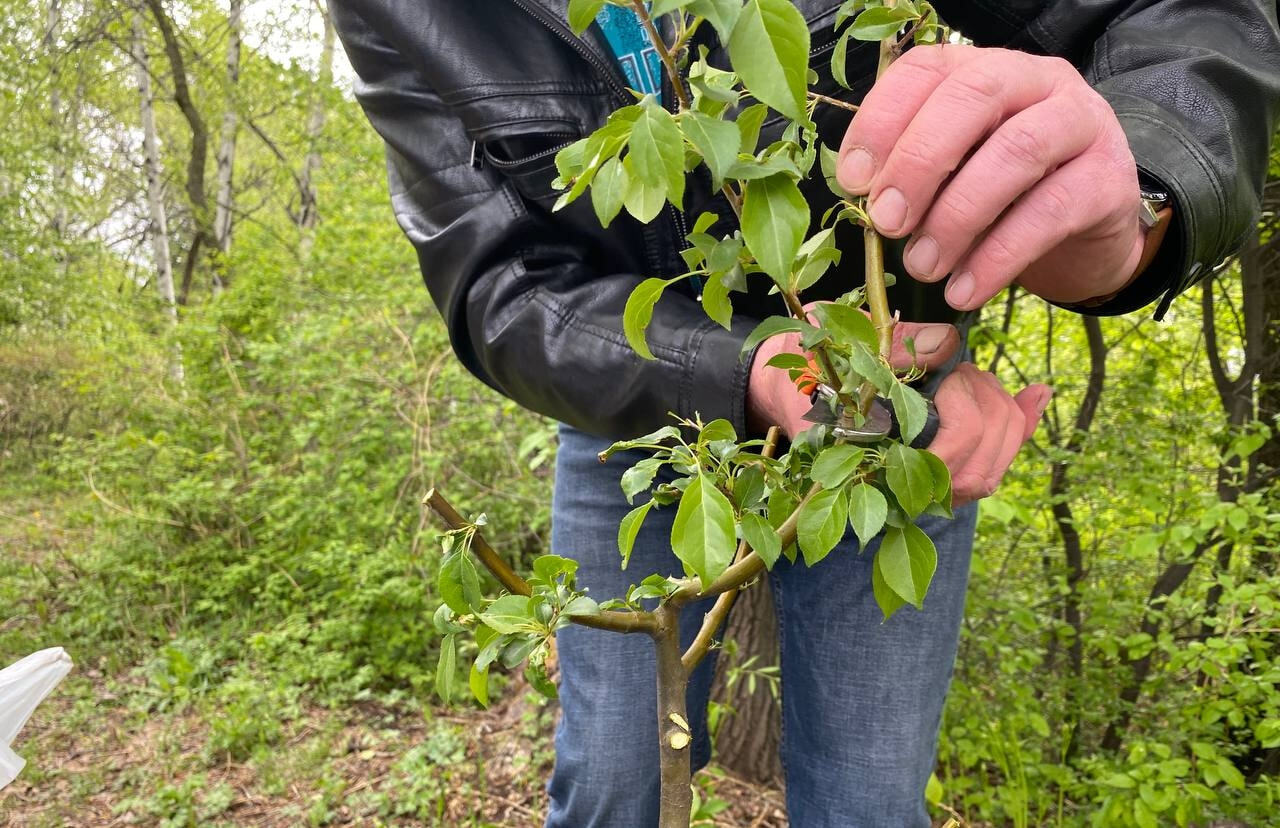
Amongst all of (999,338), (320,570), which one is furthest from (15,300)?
(999,338)

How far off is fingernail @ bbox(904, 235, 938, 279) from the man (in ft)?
0.39

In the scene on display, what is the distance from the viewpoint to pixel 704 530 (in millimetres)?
562

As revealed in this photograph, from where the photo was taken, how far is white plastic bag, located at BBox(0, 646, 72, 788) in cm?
134

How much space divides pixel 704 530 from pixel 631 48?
114 centimetres

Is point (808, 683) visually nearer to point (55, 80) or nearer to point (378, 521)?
point (378, 521)

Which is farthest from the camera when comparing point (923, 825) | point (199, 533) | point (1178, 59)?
point (199, 533)

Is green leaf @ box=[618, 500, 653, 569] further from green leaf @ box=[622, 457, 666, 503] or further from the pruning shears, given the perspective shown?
the pruning shears

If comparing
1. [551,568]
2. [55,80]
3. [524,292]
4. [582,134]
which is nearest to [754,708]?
[524,292]

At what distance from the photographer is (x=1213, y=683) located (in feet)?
8.14

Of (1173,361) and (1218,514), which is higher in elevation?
(1173,361)

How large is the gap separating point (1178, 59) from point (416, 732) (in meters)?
3.29

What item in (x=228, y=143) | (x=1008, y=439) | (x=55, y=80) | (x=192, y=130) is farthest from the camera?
(x=228, y=143)

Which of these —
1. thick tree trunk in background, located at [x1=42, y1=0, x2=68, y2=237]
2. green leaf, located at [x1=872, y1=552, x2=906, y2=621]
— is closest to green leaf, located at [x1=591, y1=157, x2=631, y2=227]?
green leaf, located at [x1=872, y1=552, x2=906, y2=621]

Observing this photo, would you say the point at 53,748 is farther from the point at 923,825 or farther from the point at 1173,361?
the point at 1173,361
